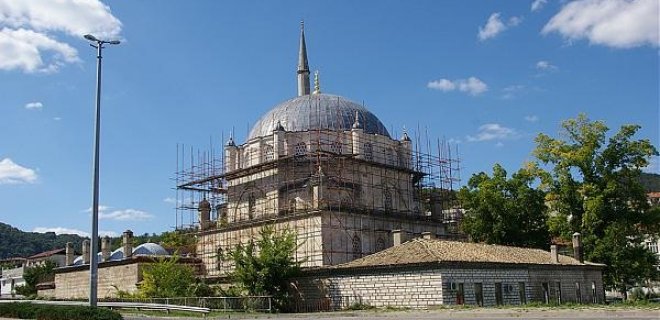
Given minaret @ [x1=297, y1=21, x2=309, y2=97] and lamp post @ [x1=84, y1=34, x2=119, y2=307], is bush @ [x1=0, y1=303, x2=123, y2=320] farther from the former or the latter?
minaret @ [x1=297, y1=21, x2=309, y2=97]

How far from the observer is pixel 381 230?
40.9m

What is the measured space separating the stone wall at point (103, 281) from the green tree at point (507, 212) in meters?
21.4

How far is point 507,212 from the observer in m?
43.6

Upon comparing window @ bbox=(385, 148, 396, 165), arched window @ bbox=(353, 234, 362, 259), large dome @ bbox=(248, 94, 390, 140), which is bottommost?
arched window @ bbox=(353, 234, 362, 259)

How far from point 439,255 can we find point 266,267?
323 inches

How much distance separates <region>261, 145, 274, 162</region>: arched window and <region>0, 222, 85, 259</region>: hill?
125m

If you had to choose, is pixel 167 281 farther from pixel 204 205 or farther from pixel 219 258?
pixel 204 205

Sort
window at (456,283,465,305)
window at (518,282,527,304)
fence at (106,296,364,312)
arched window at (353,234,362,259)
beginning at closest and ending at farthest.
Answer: window at (456,283,465,305) < fence at (106,296,364,312) < window at (518,282,527,304) < arched window at (353,234,362,259)

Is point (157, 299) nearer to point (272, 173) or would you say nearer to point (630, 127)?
point (272, 173)

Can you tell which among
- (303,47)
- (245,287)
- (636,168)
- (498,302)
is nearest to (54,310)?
(245,287)

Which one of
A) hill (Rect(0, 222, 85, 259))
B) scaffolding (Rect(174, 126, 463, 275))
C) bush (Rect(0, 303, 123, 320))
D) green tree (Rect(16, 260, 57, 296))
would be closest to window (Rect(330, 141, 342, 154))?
scaffolding (Rect(174, 126, 463, 275))

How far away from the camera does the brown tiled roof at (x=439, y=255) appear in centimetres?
2872

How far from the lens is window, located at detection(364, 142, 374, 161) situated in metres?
44.4

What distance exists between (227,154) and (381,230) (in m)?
13.4
